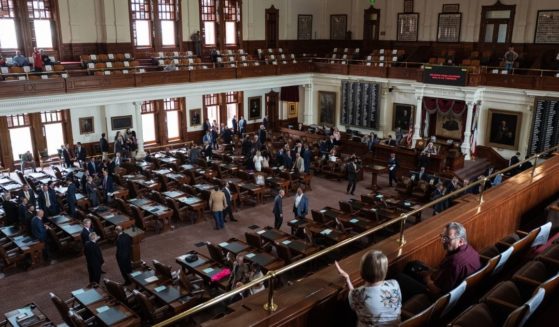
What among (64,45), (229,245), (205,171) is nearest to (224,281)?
(229,245)

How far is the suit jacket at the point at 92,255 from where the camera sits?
32.6ft

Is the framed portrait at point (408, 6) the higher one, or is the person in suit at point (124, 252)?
the framed portrait at point (408, 6)

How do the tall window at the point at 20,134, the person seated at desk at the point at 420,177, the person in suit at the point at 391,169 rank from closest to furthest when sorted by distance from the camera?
the person seated at desk at the point at 420,177 → the person in suit at the point at 391,169 → the tall window at the point at 20,134

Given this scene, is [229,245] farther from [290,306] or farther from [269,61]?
[269,61]

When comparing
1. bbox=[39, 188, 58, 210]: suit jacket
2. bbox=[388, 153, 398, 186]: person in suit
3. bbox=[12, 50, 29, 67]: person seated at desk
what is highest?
bbox=[12, 50, 29, 67]: person seated at desk

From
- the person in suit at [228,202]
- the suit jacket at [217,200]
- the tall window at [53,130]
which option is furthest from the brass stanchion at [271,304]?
the tall window at [53,130]

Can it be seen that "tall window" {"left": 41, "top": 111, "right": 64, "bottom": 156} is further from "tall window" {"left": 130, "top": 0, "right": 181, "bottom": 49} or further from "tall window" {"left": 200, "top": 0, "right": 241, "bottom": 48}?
"tall window" {"left": 200, "top": 0, "right": 241, "bottom": 48}

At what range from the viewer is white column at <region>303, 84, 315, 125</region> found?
27.3 m

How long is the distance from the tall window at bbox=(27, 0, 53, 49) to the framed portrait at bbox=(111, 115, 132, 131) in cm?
416

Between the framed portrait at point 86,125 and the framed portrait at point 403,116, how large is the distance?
1483 cm

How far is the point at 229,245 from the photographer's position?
35.6ft

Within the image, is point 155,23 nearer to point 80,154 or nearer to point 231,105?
point 231,105

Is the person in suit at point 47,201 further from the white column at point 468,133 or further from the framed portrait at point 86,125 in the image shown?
the white column at point 468,133

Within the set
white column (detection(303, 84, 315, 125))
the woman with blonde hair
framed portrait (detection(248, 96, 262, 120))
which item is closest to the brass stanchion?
the woman with blonde hair
